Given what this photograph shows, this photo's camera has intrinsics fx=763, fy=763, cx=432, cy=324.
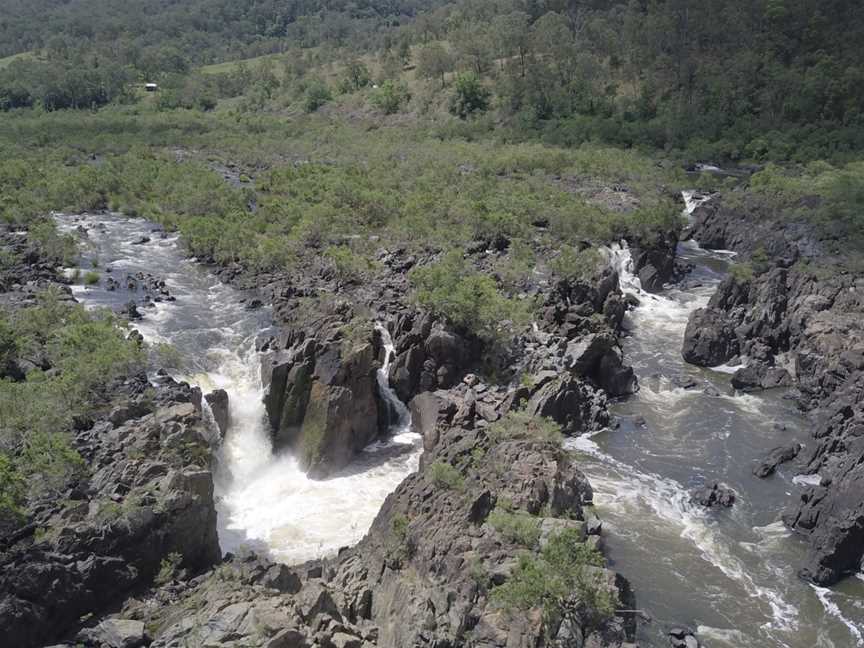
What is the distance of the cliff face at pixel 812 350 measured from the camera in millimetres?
37969

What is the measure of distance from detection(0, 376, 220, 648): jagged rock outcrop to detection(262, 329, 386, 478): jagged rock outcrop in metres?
7.96

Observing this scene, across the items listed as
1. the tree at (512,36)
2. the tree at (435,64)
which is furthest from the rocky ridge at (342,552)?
the tree at (435,64)

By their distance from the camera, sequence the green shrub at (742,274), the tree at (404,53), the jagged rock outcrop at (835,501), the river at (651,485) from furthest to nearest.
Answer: the tree at (404,53), the green shrub at (742,274), the jagged rock outcrop at (835,501), the river at (651,485)

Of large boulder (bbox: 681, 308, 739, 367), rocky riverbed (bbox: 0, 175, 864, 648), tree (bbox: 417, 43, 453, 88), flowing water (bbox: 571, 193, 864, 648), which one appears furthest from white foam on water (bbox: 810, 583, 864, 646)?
tree (bbox: 417, 43, 453, 88)

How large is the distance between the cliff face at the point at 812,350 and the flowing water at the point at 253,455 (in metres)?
22.4

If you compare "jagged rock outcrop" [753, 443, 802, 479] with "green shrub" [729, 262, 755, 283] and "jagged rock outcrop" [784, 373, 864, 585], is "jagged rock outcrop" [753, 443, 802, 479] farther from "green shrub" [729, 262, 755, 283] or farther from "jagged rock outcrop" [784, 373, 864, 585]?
"green shrub" [729, 262, 755, 283]

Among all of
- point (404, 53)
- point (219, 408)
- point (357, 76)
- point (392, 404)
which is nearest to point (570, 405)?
point (392, 404)

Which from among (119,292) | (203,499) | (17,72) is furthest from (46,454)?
(17,72)

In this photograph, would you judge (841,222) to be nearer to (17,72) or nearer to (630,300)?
(630,300)

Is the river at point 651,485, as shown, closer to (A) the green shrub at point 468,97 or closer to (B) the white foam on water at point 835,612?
(B) the white foam on water at point 835,612

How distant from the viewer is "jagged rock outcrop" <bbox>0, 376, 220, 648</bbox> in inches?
1166

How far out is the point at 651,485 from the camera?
44094 millimetres

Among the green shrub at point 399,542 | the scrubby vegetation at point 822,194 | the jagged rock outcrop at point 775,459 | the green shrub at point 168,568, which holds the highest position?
the scrubby vegetation at point 822,194

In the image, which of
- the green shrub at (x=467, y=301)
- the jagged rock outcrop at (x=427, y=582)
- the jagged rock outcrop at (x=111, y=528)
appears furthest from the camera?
the green shrub at (x=467, y=301)
